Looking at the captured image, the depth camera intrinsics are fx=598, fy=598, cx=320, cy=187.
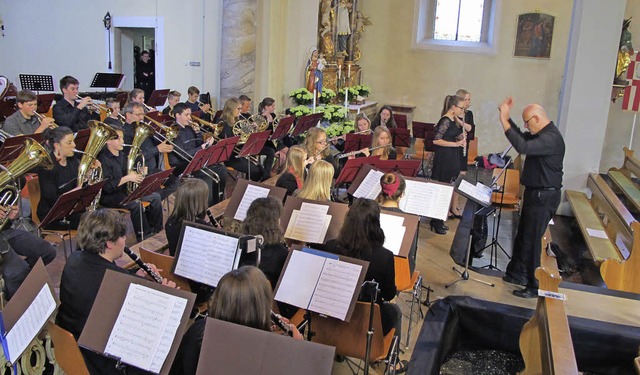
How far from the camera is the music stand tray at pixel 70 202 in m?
4.75

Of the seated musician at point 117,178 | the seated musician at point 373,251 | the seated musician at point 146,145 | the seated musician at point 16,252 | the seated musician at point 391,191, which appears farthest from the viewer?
the seated musician at point 146,145

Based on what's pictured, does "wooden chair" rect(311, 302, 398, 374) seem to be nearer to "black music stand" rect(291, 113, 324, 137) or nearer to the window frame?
"black music stand" rect(291, 113, 324, 137)

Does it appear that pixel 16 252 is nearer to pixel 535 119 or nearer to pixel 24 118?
pixel 24 118

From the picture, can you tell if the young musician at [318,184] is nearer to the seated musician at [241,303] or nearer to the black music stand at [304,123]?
the seated musician at [241,303]

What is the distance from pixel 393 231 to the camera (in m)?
4.78

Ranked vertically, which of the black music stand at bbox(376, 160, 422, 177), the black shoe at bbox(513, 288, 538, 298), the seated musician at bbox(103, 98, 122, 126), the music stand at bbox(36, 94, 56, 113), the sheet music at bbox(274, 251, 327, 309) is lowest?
the black shoe at bbox(513, 288, 538, 298)

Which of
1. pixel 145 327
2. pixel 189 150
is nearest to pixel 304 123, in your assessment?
pixel 189 150

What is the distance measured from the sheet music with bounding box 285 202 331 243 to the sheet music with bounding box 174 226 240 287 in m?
1.08

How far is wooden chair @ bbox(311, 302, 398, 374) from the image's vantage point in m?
3.79

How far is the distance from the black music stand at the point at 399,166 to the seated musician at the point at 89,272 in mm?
3691

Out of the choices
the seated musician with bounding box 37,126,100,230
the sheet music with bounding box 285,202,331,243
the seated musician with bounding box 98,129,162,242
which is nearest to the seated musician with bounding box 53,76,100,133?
the seated musician with bounding box 98,129,162,242

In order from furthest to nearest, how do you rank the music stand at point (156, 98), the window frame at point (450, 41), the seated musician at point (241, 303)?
the window frame at point (450, 41), the music stand at point (156, 98), the seated musician at point (241, 303)

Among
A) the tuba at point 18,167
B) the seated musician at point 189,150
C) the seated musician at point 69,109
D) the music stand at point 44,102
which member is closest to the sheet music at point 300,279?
the tuba at point 18,167

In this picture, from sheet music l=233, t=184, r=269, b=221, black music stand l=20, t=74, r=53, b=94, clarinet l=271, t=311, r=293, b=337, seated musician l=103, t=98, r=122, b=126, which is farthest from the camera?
black music stand l=20, t=74, r=53, b=94
